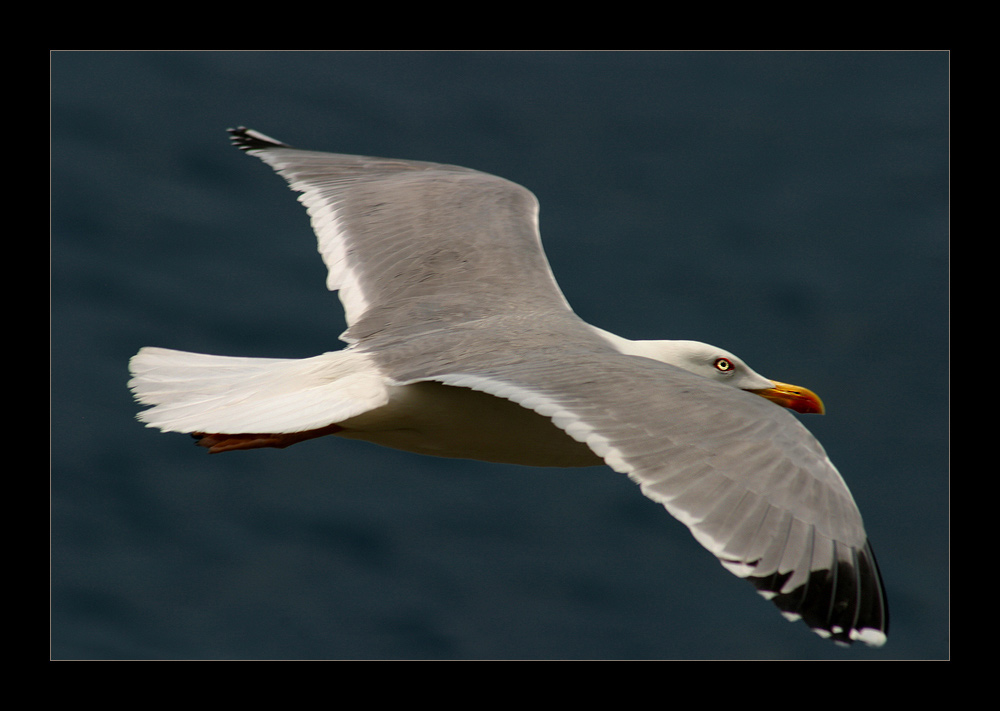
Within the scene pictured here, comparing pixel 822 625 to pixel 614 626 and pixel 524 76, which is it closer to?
pixel 614 626

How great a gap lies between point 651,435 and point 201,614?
5997 mm

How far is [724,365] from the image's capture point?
454 centimetres

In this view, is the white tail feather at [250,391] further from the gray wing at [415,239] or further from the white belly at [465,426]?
the gray wing at [415,239]

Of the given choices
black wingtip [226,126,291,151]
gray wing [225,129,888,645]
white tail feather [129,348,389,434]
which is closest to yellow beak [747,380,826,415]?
gray wing [225,129,888,645]

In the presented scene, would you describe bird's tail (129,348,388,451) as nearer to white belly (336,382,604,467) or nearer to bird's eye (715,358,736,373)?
white belly (336,382,604,467)

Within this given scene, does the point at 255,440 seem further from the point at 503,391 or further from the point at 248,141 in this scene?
the point at 248,141

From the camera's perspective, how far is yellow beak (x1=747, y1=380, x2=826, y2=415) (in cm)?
445

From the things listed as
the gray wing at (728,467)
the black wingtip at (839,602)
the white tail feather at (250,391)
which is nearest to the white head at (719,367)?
the gray wing at (728,467)

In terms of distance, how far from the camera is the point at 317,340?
8.23 metres

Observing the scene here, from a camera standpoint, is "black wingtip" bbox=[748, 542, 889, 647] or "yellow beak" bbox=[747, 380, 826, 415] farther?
"yellow beak" bbox=[747, 380, 826, 415]

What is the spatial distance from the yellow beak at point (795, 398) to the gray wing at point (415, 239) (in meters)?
0.89

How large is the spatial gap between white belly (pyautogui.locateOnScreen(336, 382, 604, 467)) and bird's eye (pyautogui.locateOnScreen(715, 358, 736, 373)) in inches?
30.1

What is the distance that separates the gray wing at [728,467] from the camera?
280 cm

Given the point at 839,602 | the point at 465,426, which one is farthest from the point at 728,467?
the point at 465,426
